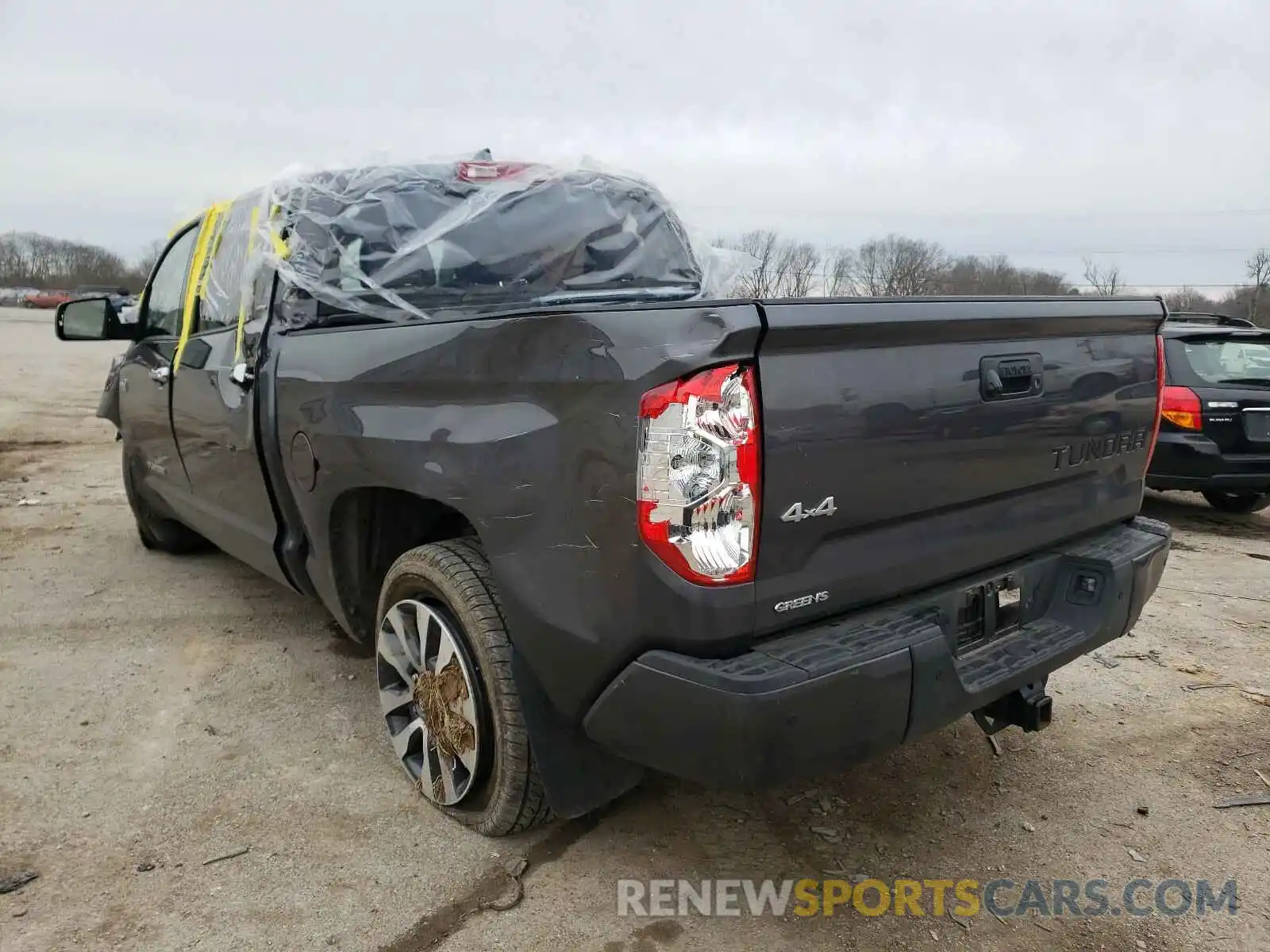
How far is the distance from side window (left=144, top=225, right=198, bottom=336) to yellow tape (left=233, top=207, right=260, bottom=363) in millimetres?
860

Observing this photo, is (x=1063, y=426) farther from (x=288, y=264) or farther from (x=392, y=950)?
(x=288, y=264)

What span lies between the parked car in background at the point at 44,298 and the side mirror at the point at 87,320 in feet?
204

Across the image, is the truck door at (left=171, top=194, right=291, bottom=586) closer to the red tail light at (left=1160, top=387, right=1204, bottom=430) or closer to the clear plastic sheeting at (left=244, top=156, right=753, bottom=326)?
the clear plastic sheeting at (left=244, top=156, right=753, bottom=326)

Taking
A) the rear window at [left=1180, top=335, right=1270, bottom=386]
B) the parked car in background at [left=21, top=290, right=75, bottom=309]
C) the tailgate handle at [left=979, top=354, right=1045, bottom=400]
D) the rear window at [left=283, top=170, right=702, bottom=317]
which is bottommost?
the rear window at [left=1180, top=335, right=1270, bottom=386]

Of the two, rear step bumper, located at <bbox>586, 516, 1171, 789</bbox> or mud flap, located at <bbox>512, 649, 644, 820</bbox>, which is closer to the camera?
rear step bumper, located at <bbox>586, 516, 1171, 789</bbox>

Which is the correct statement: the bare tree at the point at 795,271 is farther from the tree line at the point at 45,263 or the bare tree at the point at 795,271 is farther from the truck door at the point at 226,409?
the tree line at the point at 45,263

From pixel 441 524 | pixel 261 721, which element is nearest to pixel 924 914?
pixel 441 524

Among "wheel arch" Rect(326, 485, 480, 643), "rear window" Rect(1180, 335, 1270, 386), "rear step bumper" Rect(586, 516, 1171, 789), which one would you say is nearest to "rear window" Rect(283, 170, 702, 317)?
"wheel arch" Rect(326, 485, 480, 643)

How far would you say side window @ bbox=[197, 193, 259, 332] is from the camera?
3.51m

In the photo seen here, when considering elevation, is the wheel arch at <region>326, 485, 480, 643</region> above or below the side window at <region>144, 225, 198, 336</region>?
below

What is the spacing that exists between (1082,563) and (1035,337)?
66 cm

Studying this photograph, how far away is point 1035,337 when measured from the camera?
Answer: 7.70 feet

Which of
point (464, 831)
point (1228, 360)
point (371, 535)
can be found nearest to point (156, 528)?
point (371, 535)

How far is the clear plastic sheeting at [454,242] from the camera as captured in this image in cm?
315
